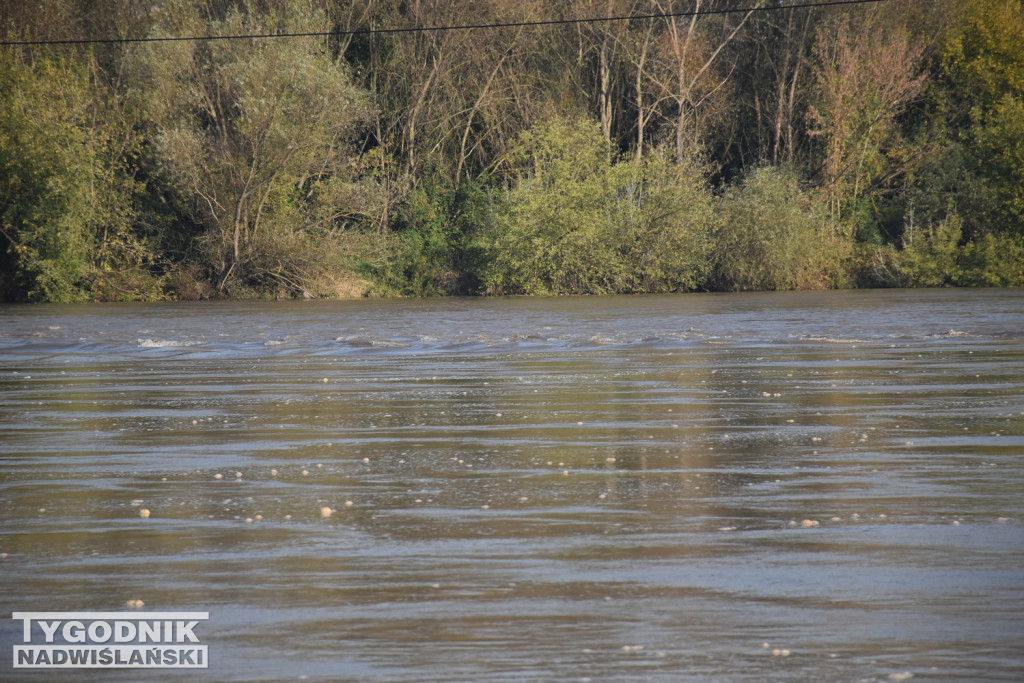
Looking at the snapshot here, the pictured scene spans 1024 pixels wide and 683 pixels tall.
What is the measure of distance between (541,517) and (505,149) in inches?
1821

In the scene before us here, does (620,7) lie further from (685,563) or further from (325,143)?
(685,563)

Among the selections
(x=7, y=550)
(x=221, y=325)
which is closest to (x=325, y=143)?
(x=221, y=325)

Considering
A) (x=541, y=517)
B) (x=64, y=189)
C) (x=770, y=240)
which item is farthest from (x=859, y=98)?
(x=541, y=517)

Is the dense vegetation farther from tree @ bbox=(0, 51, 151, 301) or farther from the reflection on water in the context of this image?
the reflection on water

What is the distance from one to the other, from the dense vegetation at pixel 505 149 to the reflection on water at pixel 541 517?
97.1 feet

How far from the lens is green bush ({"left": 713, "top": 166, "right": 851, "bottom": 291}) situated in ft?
161

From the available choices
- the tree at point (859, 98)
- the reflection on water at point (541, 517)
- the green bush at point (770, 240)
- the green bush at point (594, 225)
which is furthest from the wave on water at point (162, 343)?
the tree at point (859, 98)

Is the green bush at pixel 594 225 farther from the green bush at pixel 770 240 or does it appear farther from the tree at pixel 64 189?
the tree at pixel 64 189

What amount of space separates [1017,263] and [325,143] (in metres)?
26.1

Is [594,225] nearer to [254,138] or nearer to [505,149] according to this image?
[505,149]

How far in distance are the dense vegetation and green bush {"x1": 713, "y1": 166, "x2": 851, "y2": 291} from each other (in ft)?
0.38

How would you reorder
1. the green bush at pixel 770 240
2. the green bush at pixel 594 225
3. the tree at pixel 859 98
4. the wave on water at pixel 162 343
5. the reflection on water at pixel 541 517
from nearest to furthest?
the reflection on water at pixel 541 517 < the wave on water at pixel 162 343 < the green bush at pixel 594 225 < the green bush at pixel 770 240 < the tree at pixel 859 98

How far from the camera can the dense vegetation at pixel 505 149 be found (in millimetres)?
45750

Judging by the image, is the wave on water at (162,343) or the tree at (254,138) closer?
the wave on water at (162,343)
